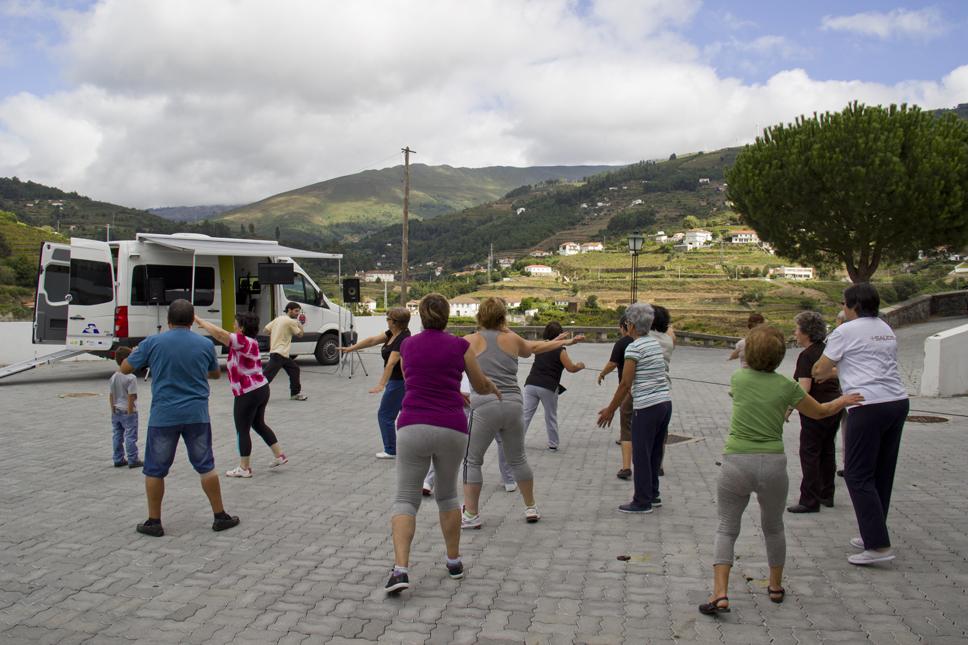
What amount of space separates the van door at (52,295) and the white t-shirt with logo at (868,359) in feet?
49.5

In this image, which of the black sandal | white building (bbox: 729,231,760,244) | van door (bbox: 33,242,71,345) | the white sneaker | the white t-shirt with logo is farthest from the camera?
white building (bbox: 729,231,760,244)

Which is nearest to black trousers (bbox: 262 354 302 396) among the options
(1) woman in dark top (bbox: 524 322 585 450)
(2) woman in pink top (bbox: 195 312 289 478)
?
(2) woman in pink top (bbox: 195 312 289 478)

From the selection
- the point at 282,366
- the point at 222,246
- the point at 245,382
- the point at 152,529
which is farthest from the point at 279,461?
the point at 222,246

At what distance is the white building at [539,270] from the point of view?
3004 inches

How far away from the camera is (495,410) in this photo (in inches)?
225

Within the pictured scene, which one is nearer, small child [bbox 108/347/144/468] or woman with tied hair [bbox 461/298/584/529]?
woman with tied hair [bbox 461/298/584/529]

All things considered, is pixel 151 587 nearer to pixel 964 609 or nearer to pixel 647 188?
pixel 964 609

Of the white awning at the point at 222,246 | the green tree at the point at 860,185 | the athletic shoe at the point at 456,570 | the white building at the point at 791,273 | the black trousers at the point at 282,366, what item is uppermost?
the green tree at the point at 860,185

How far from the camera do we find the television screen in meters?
17.2

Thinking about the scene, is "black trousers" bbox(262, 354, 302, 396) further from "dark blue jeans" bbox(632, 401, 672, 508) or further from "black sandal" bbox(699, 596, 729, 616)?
"black sandal" bbox(699, 596, 729, 616)

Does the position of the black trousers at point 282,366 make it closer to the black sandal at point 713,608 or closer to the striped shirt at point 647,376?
the striped shirt at point 647,376

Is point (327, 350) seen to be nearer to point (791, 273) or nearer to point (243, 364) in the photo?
point (243, 364)

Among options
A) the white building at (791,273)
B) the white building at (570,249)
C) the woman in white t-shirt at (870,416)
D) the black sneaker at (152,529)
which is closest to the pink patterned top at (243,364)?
the black sneaker at (152,529)

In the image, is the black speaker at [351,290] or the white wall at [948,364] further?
the black speaker at [351,290]
